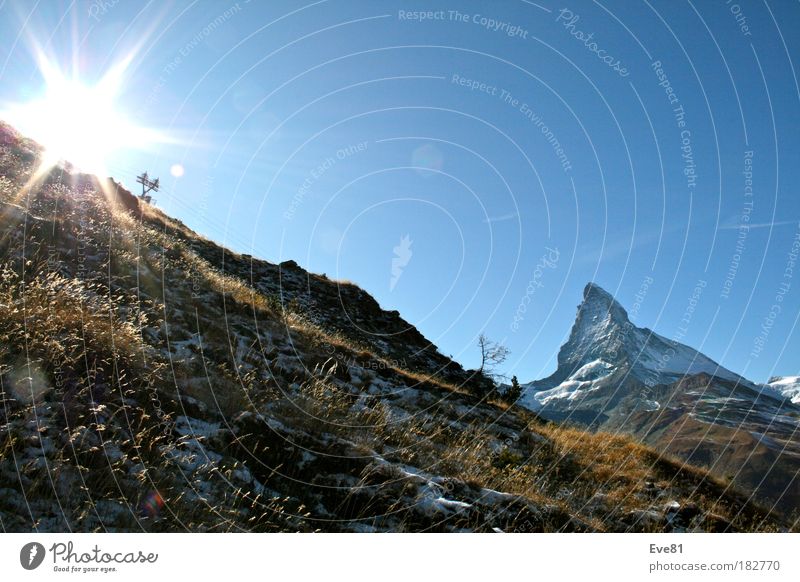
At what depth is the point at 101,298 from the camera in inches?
331

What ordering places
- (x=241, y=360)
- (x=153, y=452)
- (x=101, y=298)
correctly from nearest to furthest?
1. (x=153, y=452)
2. (x=101, y=298)
3. (x=241, y=360)

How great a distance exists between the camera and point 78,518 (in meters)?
3.80

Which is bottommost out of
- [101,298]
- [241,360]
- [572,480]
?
[572,480]

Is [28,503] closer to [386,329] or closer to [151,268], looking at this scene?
[151,268]

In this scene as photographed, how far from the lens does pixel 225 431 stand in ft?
20.2

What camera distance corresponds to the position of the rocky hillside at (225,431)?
4.47 m

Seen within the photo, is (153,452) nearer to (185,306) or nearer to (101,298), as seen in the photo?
(101,298)

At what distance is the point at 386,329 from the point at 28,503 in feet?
71.4

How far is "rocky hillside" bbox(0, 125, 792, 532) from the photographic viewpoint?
14.7ft
